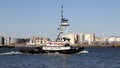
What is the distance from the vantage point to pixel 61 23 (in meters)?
142

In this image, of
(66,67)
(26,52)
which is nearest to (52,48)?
(26,52)

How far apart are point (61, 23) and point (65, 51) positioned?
1111cm

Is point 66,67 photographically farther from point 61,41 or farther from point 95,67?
point 61,41

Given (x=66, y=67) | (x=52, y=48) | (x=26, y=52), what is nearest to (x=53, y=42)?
(x=52, y=48)

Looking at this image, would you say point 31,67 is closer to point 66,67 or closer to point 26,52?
point 66,67

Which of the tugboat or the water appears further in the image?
the tugboat

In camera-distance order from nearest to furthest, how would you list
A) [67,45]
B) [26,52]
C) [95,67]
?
1. [95,67]
2. [67,45]
3. [26,52]

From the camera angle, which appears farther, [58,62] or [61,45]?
[61,45]

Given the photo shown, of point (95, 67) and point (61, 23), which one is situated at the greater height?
point (61, 23)

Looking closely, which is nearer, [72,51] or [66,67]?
[66,67]

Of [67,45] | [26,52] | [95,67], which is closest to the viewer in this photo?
[95,67]

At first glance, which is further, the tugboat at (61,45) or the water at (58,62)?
the tugboat at (61,45)

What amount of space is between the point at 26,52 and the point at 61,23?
1722cm

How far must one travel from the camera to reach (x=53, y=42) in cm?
13725
